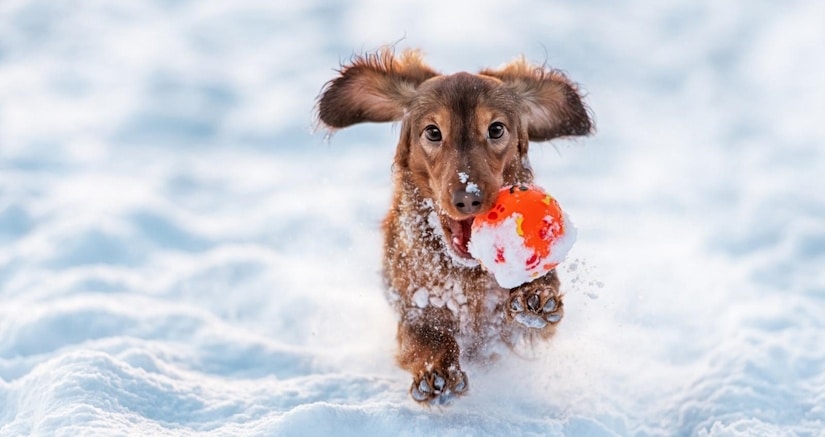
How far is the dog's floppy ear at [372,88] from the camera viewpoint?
12.3 feet

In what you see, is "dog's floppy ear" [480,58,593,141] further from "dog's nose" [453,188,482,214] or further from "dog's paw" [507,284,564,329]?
"dog's paw" [507,284,564,329]

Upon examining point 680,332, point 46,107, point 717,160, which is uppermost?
point 46,107

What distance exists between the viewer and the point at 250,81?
752 cm

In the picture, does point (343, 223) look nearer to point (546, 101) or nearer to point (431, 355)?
point (546, 101)

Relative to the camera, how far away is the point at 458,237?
3.21 m

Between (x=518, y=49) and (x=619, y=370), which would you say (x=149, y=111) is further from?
(x=619, y=370)

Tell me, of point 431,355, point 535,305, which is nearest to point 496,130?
point 535,305

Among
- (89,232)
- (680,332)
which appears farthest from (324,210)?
(680,332)

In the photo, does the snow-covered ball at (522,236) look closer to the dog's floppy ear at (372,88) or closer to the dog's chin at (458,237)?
the dog's chin at (458,237)

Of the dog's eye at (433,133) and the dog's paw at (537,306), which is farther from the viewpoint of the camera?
the dog's eye at (433,133)

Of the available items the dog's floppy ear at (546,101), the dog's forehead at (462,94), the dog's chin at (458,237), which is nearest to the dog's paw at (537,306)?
the dog's chin at (458,237)

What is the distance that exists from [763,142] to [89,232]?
430 cm

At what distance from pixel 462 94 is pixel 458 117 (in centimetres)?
11

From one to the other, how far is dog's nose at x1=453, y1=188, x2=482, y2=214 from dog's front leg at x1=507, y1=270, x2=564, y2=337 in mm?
315
